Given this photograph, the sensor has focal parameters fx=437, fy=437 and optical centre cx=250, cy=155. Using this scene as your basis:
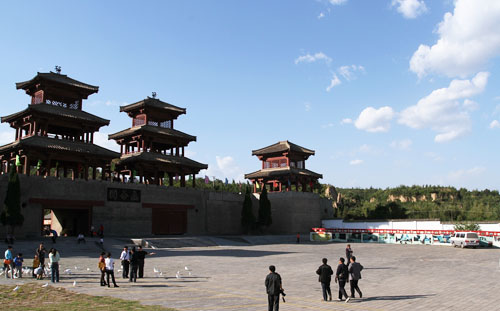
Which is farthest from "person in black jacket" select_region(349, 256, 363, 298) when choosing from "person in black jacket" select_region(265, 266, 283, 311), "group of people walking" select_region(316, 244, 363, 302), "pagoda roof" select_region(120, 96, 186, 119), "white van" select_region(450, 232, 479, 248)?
"pagoda roof" select_region(120, 96, 186, 119)

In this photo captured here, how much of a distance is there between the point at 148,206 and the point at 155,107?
1216cm

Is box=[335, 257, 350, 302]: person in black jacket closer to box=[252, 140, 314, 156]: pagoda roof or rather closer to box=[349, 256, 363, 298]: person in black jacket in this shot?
box=[349, 256, 363, 298]: person in black jacket

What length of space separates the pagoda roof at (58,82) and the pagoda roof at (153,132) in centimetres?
603

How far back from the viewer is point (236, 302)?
1188cm

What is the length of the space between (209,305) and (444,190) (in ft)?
326

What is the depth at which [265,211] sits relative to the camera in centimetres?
5062

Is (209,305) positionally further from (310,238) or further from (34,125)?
(310,238)

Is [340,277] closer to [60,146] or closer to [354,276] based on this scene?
[354,276]

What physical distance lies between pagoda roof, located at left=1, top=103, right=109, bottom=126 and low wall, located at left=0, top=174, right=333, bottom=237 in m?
6.55

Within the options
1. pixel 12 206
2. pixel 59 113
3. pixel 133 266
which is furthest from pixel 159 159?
pixel 133 266

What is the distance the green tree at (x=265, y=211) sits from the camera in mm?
50469

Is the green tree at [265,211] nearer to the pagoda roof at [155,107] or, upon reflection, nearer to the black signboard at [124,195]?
the pagoda roof at [155,107]

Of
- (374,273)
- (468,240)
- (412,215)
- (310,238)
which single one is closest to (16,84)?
(310,238)

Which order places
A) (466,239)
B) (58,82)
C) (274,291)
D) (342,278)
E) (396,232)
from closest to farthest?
(274,291)
(342,278)
(466,239)
(58,82)
(396,232)
